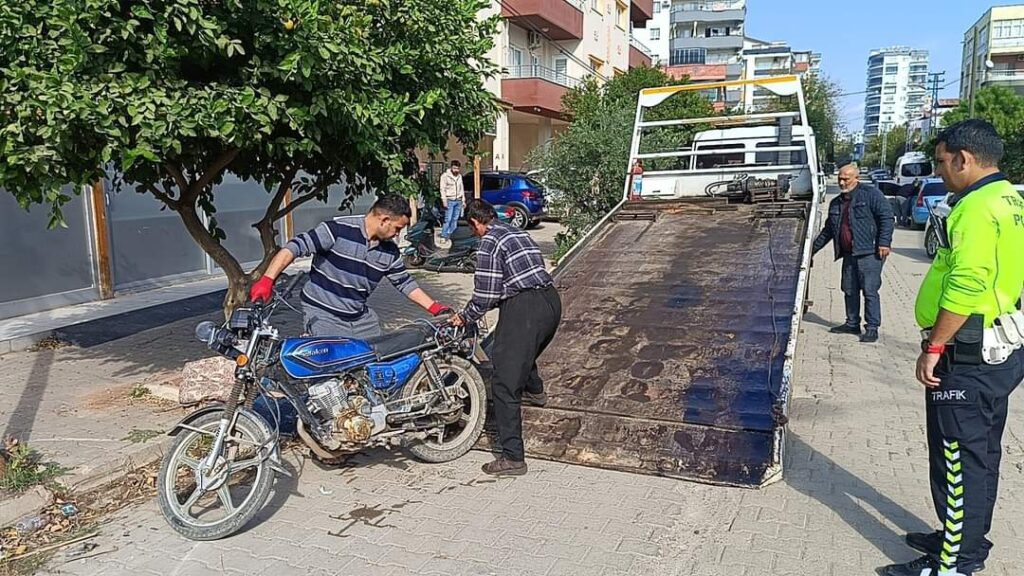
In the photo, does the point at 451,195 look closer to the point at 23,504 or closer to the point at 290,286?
the point at 290,286

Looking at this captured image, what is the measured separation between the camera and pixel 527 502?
4160 millimetres

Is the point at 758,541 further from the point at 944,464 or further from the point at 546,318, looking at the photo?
the point at 546,318

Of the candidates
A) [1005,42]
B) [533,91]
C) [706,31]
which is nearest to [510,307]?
[533,91]

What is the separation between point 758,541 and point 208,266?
10295mm

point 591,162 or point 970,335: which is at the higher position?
point 591,162

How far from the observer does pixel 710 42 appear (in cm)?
7381

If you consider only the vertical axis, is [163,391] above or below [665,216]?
below

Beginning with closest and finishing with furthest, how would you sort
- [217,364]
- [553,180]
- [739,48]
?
[217,364], [553,180], [739,48]

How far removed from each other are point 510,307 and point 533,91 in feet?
67.4

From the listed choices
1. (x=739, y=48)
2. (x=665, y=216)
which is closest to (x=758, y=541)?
(x=665, y=216)

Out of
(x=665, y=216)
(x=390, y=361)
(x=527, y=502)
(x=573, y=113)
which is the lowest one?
(x=527, y=502)

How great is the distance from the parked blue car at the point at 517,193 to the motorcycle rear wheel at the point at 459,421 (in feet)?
48.2

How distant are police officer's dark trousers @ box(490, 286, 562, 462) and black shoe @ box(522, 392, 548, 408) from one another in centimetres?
67

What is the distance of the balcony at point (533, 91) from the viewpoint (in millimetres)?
24016
